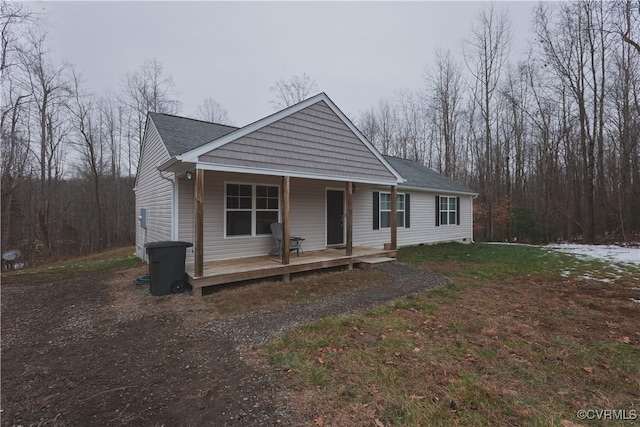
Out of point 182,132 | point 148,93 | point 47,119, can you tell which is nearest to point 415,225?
point 182,132

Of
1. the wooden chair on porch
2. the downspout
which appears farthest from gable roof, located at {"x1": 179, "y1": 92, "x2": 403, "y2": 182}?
the wooden chair on porch

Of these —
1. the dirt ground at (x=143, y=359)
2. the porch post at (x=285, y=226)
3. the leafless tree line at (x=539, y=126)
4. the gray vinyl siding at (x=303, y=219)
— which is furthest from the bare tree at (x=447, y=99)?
the dirt ground at (x=143, y=359)

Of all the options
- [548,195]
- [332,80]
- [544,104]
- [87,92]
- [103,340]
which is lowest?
[103,340]

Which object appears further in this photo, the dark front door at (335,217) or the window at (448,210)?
the window at (448,210)

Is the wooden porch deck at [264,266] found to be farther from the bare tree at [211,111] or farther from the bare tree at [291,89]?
the bare tree at [211,111]

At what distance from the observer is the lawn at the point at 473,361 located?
2178 millimetres

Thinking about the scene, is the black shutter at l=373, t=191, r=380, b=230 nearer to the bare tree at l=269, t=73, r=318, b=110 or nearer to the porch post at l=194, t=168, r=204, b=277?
the porch post at l=194, t=168, r=204, b=277

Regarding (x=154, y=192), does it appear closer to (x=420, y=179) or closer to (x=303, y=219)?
(x=303, y=219)

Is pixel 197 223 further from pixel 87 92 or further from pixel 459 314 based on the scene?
pixel 87 92

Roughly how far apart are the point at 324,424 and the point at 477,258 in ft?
30.4

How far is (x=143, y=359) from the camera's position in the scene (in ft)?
10.2

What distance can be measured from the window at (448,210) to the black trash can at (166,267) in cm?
1135

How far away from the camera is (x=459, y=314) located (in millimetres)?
4406

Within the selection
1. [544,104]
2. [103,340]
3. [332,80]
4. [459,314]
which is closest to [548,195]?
[544,104]
